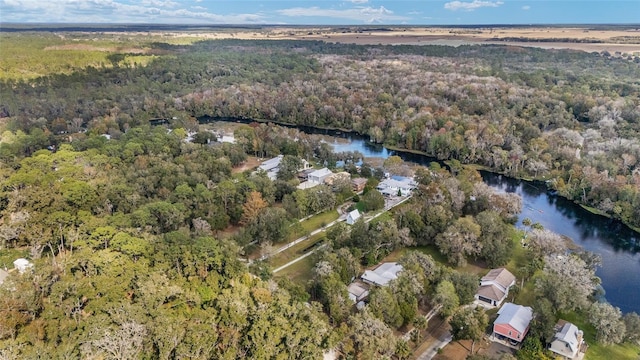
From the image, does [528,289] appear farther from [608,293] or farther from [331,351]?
[331,351]

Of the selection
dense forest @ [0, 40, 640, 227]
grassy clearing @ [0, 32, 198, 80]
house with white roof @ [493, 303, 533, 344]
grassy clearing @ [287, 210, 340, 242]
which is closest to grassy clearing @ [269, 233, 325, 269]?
grassy clearing @ [287, 210, 340, 242]

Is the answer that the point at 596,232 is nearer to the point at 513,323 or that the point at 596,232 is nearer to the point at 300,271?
the point at 513,323

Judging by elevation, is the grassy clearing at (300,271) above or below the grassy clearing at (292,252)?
above

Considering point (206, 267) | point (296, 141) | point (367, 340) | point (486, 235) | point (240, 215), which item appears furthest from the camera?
point (296, 141)

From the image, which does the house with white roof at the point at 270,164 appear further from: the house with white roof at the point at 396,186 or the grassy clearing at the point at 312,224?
the house with white roof at the point at 396,186

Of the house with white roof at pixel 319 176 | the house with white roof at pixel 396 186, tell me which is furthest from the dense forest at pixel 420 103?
the house with white roof at pixel 319 176

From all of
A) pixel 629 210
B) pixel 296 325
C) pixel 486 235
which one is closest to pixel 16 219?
pixel 296 325

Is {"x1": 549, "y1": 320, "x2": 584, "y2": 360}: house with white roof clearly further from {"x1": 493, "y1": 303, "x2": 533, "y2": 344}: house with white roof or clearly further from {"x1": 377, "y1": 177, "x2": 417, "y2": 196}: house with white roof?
{"x1": 377, "y1": 177, "x2": 417, "y2": 196}: house with white roof
